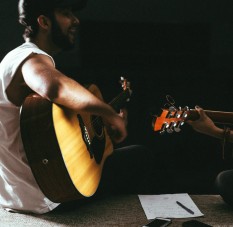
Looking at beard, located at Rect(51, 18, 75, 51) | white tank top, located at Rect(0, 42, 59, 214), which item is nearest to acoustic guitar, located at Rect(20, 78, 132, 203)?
white tank top, located at Rect(0, 42, 59, 214)

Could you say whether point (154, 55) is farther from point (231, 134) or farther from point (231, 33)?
point (231, 134)

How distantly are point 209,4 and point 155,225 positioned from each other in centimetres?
236

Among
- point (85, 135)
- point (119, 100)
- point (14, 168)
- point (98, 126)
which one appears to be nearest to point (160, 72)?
point (119, 100)

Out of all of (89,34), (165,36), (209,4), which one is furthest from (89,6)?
(209,4)

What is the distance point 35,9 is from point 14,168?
2.20 ft

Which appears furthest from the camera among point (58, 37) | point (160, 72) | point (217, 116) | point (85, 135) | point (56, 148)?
point (160, 72)

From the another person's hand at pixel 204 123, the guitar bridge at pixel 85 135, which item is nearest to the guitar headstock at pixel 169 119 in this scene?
the another person's hand at pixel 204 123

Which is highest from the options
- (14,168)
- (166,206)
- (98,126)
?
(98,126)

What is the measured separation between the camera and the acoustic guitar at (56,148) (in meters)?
1.47

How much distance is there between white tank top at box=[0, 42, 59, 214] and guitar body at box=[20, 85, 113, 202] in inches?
4.9

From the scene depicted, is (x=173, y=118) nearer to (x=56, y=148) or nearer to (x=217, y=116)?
(x=217, y=116)

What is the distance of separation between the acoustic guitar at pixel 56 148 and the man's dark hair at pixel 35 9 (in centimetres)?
39

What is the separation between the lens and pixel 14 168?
1.67 meters

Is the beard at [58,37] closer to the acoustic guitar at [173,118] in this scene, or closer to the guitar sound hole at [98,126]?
the guitar sound hole at [98,126]
